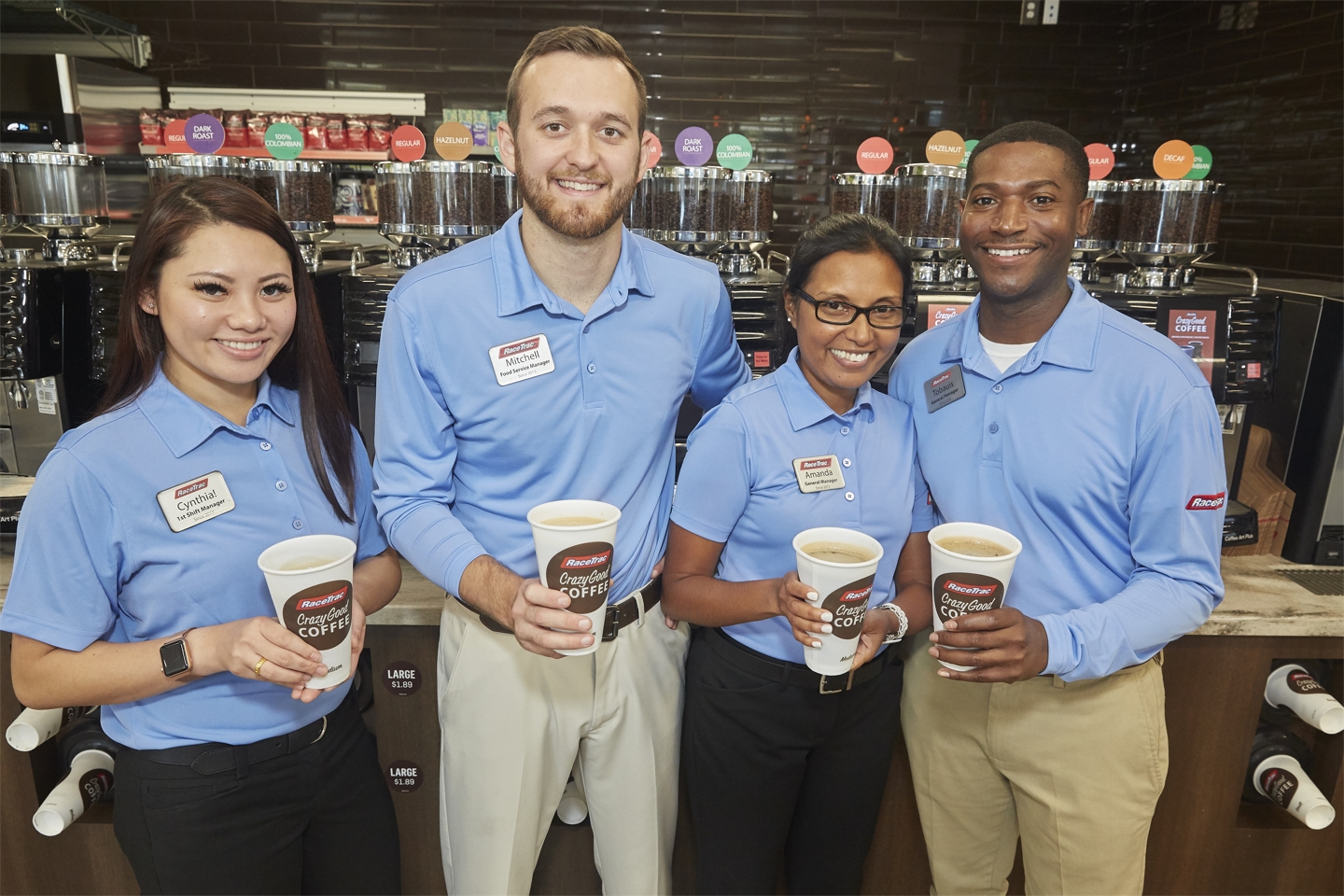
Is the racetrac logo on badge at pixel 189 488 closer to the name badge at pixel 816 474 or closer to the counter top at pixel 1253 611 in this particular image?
A: the counter top at pixel 1253 611

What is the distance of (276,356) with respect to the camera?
1.54 meters

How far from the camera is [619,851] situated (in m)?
1.72

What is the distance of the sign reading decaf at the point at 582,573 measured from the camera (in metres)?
1.24

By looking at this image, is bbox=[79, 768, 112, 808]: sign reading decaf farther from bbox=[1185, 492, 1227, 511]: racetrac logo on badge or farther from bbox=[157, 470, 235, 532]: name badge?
bbox=[1185, 492, 1227, 511]: racetrac logo on badge

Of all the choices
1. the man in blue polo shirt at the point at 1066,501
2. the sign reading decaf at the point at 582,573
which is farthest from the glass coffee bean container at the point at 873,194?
the sign reading decaf at the point at 582,573

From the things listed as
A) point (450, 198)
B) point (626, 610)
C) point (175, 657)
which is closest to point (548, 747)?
point (626, 610)

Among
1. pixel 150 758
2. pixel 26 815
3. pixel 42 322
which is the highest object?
pixel 42 322

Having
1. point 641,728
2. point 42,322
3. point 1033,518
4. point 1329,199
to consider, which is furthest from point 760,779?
point 1329,199

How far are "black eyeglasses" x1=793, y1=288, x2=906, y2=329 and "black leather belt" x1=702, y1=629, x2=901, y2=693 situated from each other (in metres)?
0.62

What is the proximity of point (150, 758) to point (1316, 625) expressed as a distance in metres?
2.33

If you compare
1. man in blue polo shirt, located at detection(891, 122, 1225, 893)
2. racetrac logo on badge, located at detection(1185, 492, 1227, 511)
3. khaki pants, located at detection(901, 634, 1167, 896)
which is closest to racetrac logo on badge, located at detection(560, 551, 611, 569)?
man in blue polo shirt, located at detection(891, 122, 1225, 893)

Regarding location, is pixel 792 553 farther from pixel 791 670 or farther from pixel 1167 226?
pixel 1167 226

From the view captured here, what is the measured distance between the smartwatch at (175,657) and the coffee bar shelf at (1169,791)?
0.62 meters

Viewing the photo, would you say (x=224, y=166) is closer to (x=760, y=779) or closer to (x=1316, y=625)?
(x=760, y=779)
